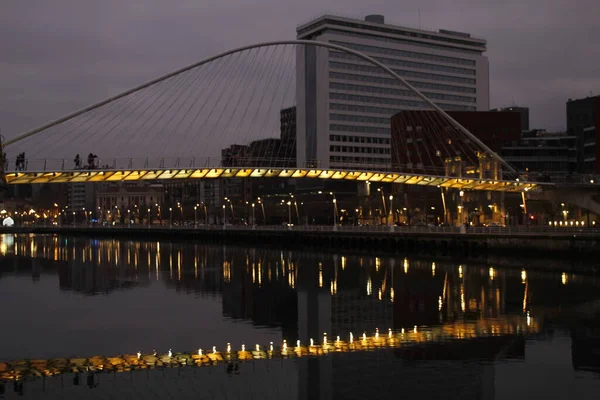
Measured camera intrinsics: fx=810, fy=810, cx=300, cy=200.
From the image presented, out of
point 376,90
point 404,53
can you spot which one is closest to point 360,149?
point 376,90

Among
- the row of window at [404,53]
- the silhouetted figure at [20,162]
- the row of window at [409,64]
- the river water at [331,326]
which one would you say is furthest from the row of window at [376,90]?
the silhouetted figure at [20,162]

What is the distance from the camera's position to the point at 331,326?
102 ft

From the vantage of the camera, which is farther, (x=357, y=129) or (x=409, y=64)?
(x=409, y=64)

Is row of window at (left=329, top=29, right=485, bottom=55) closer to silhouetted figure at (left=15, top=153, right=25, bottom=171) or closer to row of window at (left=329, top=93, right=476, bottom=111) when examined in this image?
row of window at (left=329, top=93, right=476, bottom=111)

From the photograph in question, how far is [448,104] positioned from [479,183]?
95.7m

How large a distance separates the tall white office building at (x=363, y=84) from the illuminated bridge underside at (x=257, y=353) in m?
112

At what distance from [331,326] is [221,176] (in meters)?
26.1

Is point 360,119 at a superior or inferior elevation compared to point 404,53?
inferior

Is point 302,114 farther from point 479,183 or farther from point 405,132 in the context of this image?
point 479,183

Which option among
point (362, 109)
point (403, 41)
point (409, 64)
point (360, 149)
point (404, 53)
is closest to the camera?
point (360, 149)

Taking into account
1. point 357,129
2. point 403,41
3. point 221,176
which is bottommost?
point 221,176

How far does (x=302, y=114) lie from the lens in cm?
15162

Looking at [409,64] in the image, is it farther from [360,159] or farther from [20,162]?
[20,162]

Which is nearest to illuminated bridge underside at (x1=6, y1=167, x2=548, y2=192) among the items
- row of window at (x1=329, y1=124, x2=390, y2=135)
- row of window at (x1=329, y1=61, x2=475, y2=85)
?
row of window at (x1=329, y1=124, x2=390, y2=135)
